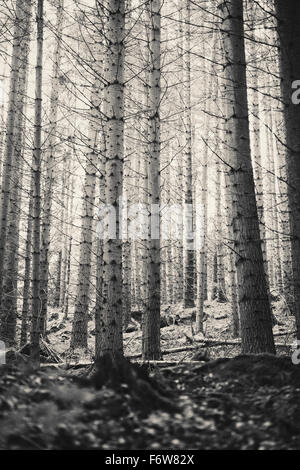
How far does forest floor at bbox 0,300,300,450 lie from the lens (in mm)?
1924

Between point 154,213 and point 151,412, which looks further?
point 154,213

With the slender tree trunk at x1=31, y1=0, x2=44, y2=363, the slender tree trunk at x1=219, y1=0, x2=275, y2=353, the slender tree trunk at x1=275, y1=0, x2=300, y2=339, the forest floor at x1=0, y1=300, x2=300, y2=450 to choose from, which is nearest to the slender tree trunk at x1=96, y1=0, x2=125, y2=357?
the slender tree trunk at x1=31, y1=0, x2=44, y2=363

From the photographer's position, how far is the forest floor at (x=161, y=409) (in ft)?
6.31

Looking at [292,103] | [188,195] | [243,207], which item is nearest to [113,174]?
[243,207]

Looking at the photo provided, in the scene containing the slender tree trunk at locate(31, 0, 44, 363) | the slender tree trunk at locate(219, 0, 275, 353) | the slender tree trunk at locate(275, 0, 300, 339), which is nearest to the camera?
the slender tree trunk at locate(219, 0, 275, 353)

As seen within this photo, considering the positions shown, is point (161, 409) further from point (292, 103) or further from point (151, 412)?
point (292, 103)

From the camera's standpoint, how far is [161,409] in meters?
2.29

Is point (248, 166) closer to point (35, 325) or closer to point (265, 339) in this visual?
point (265, 339)

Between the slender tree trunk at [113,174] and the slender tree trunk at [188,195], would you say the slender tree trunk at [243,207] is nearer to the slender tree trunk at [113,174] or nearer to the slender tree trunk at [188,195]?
the slender tree trunk at [113,174]

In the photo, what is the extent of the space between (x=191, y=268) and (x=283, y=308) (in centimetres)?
382

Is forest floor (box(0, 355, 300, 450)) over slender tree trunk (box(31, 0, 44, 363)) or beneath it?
beneath

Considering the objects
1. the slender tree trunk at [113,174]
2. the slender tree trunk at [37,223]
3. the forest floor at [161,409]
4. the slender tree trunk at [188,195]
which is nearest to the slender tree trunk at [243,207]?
the forest floor at [161,409]

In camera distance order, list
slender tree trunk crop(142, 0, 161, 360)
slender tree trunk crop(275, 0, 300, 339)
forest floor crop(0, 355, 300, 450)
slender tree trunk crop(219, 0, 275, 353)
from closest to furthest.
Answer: forest floor crop(0, 355, 300, 450)
slender tree trunk crop(219, 0, 275, 353)
slender tree trunk crop(275, 0, 300, 339)
slender tree trunk crop(142, 0, 161, 360)

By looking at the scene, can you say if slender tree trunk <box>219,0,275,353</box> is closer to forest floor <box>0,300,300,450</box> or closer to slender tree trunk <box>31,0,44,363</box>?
forest floor <box>0,300,300,450</box>
